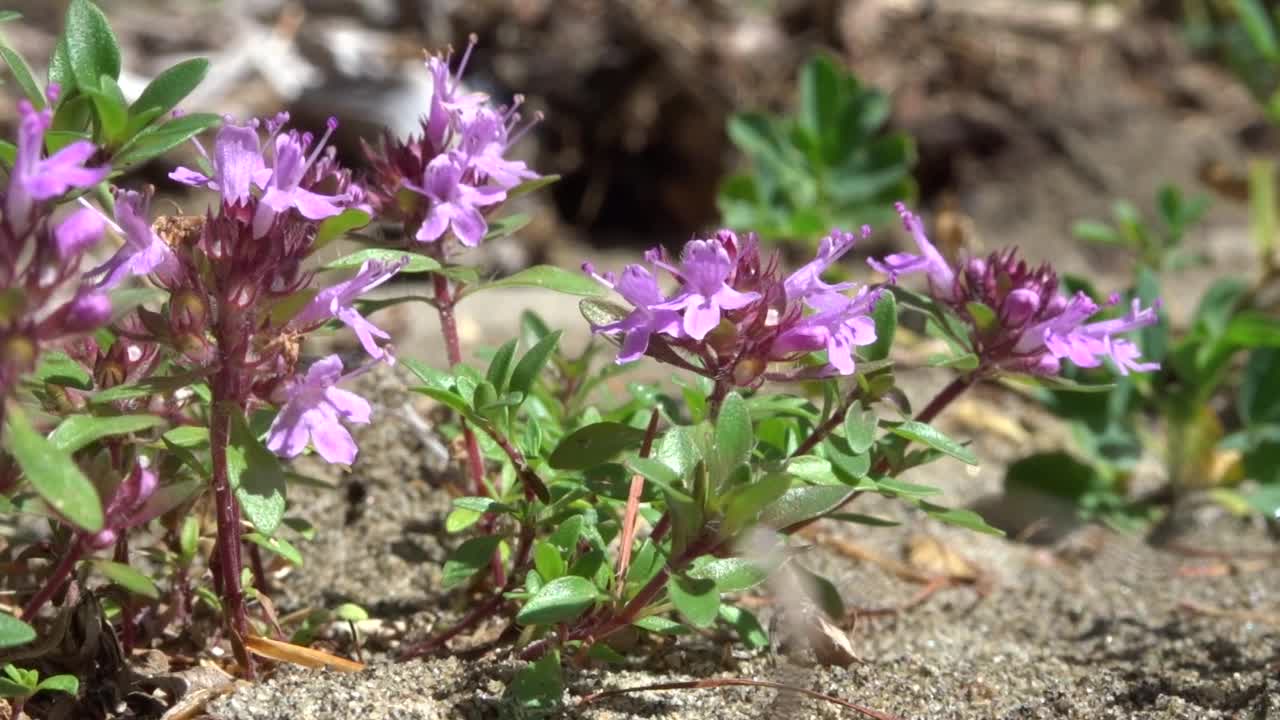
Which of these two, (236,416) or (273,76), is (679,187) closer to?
(273,76)

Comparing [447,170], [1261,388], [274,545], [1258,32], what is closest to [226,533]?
[274,545]

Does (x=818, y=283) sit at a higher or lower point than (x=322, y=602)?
higher

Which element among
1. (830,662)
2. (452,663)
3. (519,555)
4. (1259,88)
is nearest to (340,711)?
(452,663)

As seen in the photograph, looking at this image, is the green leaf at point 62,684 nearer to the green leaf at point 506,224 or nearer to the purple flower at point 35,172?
the purple flower at point 35,172

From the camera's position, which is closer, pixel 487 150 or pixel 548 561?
pixel 548 561

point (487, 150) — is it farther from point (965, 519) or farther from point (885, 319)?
point (965, 519)

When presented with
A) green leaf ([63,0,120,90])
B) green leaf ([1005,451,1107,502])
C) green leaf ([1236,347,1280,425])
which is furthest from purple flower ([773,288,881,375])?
green leaf ([1236,347,1280,425])
